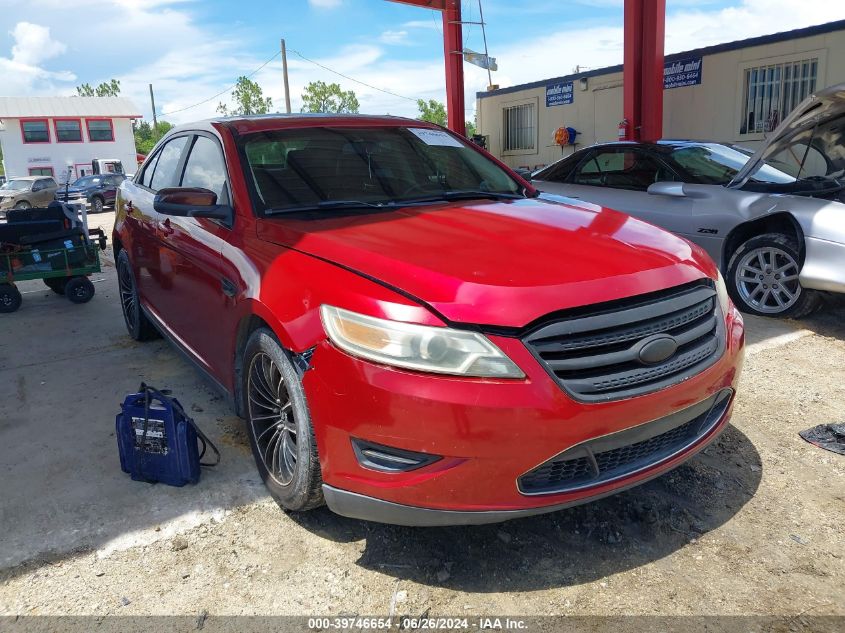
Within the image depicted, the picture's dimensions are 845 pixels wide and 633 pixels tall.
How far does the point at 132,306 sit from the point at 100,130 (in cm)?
4631

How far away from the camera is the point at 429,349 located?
202 cm

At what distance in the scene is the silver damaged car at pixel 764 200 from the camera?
4.84 metres

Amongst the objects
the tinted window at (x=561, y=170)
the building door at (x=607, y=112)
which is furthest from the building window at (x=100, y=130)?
the tinted window at (x=561, y=170)

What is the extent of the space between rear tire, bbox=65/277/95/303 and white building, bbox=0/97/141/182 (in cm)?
3959

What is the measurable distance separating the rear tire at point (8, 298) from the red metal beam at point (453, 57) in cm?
1023

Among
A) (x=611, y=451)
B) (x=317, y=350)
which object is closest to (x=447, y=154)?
(x=317, y=350)

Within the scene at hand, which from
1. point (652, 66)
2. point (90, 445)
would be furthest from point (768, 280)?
point (652, 66)

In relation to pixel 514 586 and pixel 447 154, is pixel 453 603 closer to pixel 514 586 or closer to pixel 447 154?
pixel 514 586

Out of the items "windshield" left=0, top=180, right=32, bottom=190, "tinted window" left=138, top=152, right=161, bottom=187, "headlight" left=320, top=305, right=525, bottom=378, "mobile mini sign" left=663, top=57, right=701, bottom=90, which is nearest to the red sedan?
"headlight" left=320, top=305, right=525, bottom=378

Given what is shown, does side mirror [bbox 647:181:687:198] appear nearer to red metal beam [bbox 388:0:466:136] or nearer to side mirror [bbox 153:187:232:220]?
side mirror [bbox 153:187:232:220]

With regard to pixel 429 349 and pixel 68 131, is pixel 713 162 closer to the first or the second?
pixel 429 349

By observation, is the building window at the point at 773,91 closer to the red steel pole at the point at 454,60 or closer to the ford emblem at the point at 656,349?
the red steel pole at the point at 454,60

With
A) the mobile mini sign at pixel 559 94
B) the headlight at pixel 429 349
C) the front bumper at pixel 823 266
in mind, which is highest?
the mobile mini sign at pixel 559 94

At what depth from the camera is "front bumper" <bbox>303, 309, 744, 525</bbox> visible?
196cm
